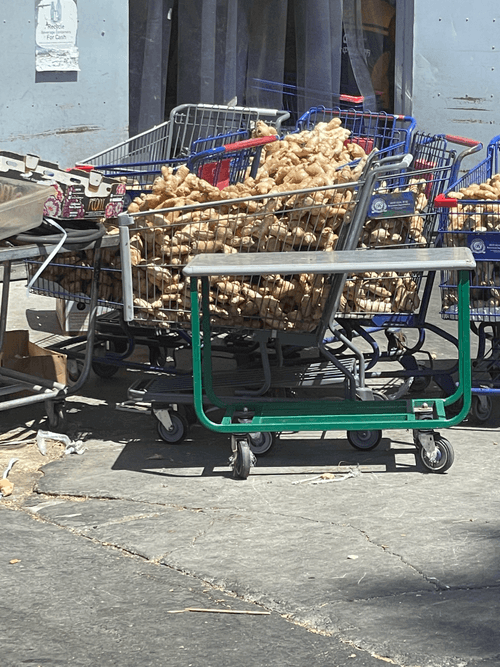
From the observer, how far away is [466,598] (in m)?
3.38

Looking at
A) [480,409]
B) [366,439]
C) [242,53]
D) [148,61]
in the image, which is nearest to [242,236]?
[366,439]

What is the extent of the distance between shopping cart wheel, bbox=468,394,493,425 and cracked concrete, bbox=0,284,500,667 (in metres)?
0.31

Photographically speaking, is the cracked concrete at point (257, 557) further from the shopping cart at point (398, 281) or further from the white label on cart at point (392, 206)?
the white label on cart at point (392, 206)

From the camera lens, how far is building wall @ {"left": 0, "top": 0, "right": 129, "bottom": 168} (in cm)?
894

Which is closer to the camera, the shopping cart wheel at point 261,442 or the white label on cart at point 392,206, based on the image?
the shopping cart wheel at point 261,442

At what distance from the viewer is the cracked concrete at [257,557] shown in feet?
10.2

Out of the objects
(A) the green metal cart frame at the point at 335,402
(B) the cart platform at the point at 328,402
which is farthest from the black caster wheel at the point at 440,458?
(B) the cart platform at the point at 328,402

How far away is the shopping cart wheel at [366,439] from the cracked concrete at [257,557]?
54mm

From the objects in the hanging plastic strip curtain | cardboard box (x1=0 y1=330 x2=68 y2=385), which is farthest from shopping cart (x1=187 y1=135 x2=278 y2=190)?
the hanging plastic strip curtain

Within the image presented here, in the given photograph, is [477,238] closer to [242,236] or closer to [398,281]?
[398,281]

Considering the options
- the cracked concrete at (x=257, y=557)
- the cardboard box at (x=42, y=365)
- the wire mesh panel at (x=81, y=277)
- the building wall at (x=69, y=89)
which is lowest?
the cracked concrete at (x=257, y=557)

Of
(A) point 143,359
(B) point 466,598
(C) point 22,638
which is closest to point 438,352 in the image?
(A) point 143,359

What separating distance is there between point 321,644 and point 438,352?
423 centimetres

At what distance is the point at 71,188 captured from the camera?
508cm
